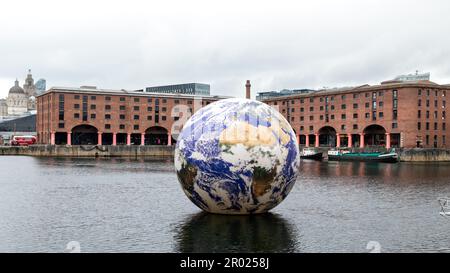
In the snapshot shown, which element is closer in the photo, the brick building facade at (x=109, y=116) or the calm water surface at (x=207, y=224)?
the calm water surface at (x=207, y=224)

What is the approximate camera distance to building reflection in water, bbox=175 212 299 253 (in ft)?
51.7

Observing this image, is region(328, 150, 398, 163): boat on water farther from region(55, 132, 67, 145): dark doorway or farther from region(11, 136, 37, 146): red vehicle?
region(11, 136, 37, 146): red vehicle

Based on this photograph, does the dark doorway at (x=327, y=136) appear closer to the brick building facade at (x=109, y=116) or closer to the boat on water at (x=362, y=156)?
the boat on water at (x=362, y=156)

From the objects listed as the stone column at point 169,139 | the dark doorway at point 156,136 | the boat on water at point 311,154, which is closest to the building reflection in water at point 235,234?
the boat on water at point 311,154

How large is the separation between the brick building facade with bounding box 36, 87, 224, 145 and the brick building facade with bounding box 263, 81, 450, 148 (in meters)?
33.0

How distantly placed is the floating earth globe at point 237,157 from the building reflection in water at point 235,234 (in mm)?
628

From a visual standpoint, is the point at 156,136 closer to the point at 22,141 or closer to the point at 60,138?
the point at 60,138

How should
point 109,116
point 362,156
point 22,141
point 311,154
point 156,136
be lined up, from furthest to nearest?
point 156,136, point 22,141, point 109,116, point 311,154, point 362,156

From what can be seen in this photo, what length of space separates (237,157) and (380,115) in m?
96.5

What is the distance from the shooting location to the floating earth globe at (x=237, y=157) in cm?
1859

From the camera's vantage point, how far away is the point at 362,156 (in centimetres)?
9788

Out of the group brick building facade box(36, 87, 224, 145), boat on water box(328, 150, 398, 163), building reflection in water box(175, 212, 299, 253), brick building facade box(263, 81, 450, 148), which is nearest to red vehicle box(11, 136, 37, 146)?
brick building facade box(36, 87, 224, 145)

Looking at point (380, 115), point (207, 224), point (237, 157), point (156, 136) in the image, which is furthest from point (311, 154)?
point (237, 157)
